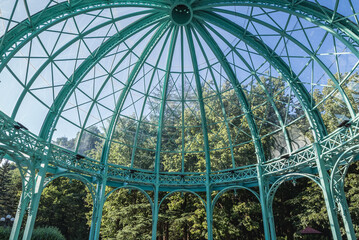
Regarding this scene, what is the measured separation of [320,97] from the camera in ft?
59.0

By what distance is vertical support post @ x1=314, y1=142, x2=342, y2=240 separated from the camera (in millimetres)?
12766

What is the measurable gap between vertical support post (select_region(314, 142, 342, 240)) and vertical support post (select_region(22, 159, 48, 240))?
15.9 m

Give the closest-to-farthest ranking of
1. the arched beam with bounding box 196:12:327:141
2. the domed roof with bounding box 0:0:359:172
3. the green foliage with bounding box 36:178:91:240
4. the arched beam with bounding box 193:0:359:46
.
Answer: the arched beam with bounding box 193:0:359:46 → the domed roof with bounding box 0:0:359:172 → the arched beam with bounding box 196:12:327:141 → the green foliage with bounding box 36:178:91:240

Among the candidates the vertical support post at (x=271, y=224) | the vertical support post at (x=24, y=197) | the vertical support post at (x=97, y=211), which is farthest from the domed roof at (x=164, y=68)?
the vertical support post at (x=271, y=224)

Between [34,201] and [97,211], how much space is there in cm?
471

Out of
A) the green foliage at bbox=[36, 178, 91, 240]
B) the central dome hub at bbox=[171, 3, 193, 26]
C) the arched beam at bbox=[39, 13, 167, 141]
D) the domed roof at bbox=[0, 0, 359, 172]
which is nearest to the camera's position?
the domed roof at bbox=[0, 0, 359, 172]

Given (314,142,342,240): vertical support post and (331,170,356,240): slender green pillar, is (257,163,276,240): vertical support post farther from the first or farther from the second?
(331,170,356,240): slender green pillar

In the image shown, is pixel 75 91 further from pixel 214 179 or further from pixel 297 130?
pixel 297 130

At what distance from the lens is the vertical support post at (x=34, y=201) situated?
43.3ft

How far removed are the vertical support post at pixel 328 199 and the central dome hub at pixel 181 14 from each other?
10746mm

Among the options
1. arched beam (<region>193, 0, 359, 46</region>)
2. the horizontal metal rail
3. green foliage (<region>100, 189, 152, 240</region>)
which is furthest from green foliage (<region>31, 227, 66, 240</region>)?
arched beam (<region>193, 0, 359, 46</region>)

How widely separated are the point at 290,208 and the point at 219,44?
18822mm

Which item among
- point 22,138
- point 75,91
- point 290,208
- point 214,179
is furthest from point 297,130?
point 22,138

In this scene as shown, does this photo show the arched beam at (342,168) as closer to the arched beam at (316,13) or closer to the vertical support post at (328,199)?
the vertical support post at (328,199)
